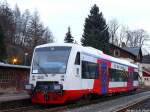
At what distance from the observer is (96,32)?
6306 centimetres

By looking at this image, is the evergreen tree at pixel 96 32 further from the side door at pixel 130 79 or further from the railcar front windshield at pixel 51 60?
the railcar front windshield at pixel 51 60

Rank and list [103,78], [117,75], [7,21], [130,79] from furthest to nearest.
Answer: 1. [7,21]
2. [130,79]
3. [117,75]
4. [103,78]

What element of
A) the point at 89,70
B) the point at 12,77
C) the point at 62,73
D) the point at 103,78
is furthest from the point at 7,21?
the point at 62,73

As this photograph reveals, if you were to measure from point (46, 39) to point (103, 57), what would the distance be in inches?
2973

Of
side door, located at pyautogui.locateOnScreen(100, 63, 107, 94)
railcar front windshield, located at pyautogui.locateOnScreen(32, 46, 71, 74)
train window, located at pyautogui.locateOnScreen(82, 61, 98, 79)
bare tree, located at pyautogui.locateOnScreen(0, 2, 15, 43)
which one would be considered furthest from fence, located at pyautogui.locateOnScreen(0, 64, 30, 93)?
bare tree, located at pyautogui.locateOnScreen(0, 2, 15, 43)

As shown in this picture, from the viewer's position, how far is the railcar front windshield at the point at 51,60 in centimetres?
2055

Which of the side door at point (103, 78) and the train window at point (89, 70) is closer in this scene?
the train window at point (89, 70)

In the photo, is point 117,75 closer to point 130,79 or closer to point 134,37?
point 130,79

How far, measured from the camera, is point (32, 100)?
2062cm

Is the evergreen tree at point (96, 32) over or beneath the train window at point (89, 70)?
over

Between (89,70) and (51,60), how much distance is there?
3.15 meters

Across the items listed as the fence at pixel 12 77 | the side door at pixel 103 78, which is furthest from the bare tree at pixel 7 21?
the side door at pixel 103 78

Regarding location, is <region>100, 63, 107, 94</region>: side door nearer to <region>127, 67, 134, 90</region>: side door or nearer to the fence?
the fence

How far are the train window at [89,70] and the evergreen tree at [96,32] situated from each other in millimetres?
36869
